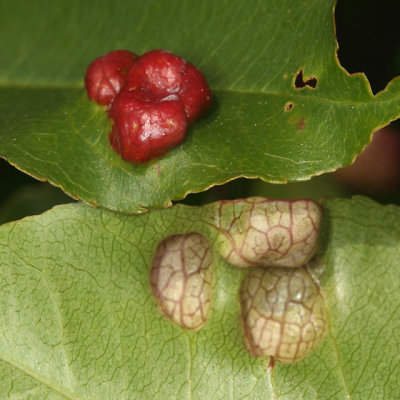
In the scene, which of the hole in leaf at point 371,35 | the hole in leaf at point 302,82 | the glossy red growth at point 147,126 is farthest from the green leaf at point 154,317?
the hole in leaf at point 371,35

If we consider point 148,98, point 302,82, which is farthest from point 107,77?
point 302,82

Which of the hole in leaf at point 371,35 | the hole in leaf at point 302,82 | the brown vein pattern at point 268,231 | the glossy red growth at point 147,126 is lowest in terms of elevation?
the brown vein pattern at point 268,231

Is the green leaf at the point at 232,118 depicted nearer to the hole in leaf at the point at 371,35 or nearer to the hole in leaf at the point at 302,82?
the hole in leaf at the point at 302,82

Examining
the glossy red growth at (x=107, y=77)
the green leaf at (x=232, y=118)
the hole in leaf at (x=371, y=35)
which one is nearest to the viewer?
the green leaf at (x=232, y=118)

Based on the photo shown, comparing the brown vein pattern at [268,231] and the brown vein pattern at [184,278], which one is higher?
the brown vein pattern at [268,231]

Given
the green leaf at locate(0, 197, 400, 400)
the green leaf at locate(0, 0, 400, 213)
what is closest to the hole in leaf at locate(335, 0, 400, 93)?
the green leaf at locate(0, 0, 400, 213)

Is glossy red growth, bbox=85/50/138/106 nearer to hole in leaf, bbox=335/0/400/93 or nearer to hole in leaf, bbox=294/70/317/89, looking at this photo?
hole in leaf, bbox=294/70/317/89
